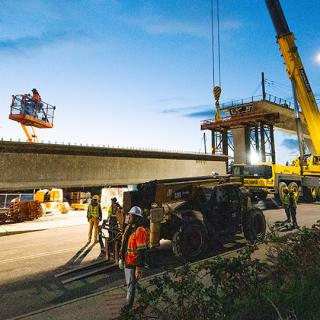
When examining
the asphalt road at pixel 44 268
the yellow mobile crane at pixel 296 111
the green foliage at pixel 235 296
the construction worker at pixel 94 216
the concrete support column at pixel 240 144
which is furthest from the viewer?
the concrete support column at pixel 240 144

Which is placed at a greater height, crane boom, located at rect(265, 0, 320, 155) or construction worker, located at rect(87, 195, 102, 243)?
crane boom, located at rect(265, 0, 320, 155)

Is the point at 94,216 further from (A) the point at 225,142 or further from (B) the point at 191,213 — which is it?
(A) the point at 225,142

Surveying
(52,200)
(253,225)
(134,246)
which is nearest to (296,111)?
(253,225)

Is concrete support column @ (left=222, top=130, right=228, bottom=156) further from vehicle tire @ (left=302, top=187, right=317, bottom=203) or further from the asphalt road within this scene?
the asphalt road

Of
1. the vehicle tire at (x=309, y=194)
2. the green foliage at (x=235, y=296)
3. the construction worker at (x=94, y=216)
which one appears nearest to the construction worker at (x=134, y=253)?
the green foliage at (x=235, y=296)

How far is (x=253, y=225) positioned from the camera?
10.3 m

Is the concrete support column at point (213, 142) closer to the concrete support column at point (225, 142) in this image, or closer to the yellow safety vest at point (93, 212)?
the concrete support column at point (225, 142)

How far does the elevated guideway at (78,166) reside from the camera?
606 inches

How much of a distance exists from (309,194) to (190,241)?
676 inches

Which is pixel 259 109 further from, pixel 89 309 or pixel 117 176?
pixel 89 309

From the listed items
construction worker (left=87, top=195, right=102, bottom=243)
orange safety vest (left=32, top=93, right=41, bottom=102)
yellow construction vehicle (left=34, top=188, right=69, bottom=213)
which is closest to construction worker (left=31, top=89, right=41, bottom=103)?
orange safety vest (left=32, top=93, right=41, bottom=102)

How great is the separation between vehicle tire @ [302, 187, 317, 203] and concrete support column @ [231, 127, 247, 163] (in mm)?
12444

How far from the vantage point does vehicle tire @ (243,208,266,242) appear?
399 inches

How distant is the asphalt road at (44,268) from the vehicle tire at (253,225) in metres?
0.50
